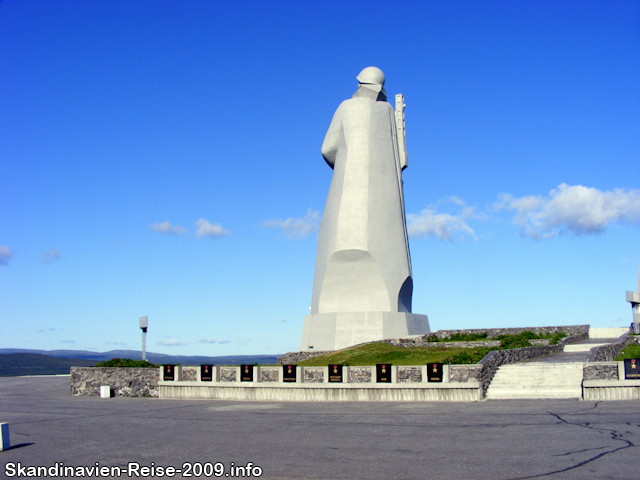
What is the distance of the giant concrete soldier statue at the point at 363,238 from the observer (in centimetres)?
3653

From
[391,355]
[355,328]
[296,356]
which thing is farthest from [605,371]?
[355,328]

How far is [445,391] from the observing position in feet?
60.4

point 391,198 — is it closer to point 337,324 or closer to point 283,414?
point 337,324

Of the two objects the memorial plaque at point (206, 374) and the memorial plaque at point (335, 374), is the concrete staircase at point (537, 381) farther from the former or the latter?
the memorial plaque at point (206, 374)

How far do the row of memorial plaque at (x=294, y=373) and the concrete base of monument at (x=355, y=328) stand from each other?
1447 cm

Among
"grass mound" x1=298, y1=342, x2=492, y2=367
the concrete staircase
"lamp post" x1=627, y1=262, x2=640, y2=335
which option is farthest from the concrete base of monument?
the concrete staircase

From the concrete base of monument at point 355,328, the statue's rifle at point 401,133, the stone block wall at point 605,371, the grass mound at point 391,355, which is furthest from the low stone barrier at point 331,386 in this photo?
the statue's rifle at point 401,133

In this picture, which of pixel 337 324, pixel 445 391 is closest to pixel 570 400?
pixel 445 391

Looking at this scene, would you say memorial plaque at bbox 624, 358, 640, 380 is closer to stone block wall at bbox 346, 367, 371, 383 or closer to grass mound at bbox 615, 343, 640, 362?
grass mound at bbox 615, 343, 640, 362

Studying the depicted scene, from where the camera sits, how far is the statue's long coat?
37594 millimetres

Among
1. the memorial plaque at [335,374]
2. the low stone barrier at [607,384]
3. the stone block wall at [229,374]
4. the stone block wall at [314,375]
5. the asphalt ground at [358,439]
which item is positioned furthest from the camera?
the stone block wall at [229,374]

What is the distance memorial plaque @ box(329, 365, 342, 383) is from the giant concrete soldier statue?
51.7 feet

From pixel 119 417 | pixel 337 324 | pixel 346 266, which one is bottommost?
pixel 119 417

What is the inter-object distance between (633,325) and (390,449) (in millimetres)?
30466
